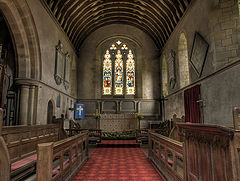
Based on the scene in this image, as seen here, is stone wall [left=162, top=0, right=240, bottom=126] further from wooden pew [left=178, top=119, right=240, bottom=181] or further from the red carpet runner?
wooden pew [left=178, top=119, right=240, bottom=181]

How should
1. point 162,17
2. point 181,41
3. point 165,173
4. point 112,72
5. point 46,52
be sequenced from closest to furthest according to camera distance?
point 165,173, point 46,52, point 181,41, point 162,17, point 112,72

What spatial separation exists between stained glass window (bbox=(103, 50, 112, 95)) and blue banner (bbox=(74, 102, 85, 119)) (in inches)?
84.8

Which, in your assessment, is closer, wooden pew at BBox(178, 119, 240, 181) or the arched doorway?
wooden pew at BBox(178, 119, 240, 181)

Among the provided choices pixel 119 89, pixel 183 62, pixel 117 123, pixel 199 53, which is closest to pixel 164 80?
pixel 119 89

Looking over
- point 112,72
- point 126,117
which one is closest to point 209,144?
point 126,117

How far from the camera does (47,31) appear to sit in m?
7.96

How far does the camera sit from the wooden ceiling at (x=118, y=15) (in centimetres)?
902

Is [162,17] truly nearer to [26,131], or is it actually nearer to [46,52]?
[46,52]

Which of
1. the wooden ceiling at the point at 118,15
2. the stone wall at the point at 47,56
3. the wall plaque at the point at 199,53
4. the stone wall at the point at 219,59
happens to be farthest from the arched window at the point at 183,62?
the stone wall at the point at 47,56

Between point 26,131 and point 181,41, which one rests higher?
point 181,41

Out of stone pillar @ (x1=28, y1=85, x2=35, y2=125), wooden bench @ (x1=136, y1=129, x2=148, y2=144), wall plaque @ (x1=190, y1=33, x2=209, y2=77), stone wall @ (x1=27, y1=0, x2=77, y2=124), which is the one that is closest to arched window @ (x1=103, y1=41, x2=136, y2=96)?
stone wall @ (x1=27, y1=0, x2=77, y2=124)

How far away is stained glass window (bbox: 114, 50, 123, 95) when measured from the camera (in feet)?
44.2

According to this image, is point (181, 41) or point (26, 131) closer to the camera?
point (26, 131)

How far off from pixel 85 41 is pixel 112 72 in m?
3.04
